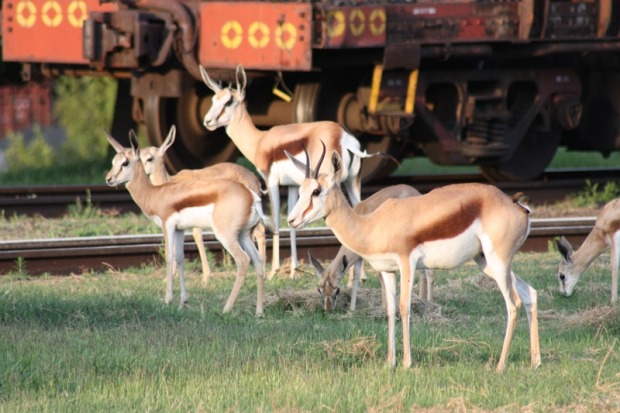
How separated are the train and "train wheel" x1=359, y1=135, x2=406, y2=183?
2cm

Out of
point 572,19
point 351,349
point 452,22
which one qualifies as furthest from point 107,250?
point 572,19

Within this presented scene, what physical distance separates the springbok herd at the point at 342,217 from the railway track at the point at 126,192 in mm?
3271

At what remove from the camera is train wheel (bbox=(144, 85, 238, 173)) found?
53.7ft

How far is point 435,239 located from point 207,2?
305 inches

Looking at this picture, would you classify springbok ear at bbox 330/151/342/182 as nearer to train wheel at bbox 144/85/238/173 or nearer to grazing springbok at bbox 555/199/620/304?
grazing springbok at bbox 555/199/620/304

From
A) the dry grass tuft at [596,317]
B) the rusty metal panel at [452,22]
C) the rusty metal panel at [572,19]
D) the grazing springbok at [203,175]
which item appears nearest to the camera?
the dry grass tuft at [596,317]

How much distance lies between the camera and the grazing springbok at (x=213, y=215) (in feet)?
32.5

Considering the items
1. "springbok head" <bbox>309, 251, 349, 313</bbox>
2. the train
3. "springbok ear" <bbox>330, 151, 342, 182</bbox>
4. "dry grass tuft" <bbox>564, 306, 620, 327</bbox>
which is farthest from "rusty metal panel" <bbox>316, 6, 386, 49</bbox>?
"springbok ear" <bbox>330, 151, 342, 182</bbox>

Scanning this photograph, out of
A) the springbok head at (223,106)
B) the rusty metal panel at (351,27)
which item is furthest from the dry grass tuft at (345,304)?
the rusty metal panel at (351,27)

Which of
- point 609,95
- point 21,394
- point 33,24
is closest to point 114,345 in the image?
point 21,394

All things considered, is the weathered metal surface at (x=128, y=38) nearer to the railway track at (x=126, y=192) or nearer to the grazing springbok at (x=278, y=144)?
the railway track at (x=126, y=192)

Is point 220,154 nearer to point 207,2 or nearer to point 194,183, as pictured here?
point 207,2

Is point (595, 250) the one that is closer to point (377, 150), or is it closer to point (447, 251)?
point (447, 251)

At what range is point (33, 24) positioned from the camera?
16188 millimetres
